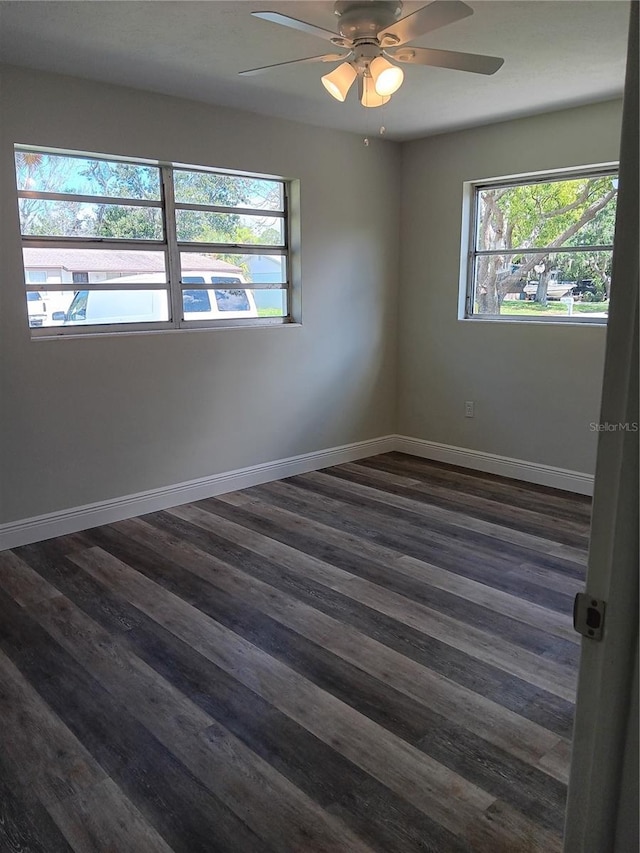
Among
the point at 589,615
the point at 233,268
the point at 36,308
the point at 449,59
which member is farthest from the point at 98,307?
the point at 589,615

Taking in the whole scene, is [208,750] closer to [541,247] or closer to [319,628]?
[319,628]

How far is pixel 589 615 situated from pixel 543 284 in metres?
4.11

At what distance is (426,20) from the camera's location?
7.13 ft

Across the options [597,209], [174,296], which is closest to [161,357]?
[174,296]

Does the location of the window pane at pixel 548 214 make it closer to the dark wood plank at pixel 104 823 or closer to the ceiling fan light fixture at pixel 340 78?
the ceiling fan light fixture at pixel 340 78

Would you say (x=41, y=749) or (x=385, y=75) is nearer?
(x=41, y=749)

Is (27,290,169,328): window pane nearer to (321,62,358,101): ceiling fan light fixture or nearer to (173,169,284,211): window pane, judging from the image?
(173,169,284,211): window pane

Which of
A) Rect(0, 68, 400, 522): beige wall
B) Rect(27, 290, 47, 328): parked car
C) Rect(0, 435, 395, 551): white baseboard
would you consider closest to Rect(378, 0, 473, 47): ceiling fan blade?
Rect(0, 68, 400, 522): beige wall

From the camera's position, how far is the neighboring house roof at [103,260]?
3.54 m

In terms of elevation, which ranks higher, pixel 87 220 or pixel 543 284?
pixel 87 220

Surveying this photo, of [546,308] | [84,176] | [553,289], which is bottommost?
[546,308]

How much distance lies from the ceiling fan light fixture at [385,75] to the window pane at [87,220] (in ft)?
6.15

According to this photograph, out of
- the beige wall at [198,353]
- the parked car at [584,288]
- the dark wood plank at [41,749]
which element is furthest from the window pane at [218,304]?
the dark wood plank at [41,749]

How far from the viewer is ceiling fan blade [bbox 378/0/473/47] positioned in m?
2.01
